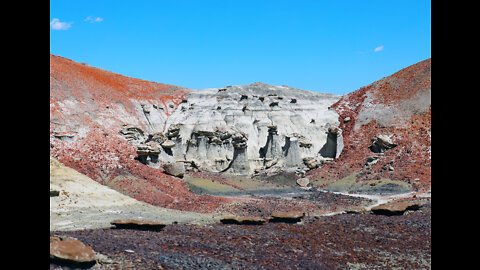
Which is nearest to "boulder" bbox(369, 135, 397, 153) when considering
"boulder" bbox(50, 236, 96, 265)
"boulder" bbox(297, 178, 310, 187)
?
"boulder" bbox(297, 178, 310, 187)

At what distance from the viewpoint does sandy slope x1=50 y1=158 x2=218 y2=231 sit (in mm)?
16812

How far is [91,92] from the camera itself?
4747 cm

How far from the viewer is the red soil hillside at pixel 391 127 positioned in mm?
37906

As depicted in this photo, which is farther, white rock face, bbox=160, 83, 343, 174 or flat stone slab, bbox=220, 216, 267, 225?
white rock face, bbox=160, 83, 343, 174

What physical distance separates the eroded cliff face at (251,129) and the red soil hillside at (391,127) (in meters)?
2.43

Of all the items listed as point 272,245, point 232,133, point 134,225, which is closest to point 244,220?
point 272,245

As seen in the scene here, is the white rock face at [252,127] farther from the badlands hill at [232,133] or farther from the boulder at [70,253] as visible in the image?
the boulder at [70,253]

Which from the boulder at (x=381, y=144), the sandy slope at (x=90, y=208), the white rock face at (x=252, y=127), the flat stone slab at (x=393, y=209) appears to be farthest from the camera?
the white rock face at (x=252, y=127)

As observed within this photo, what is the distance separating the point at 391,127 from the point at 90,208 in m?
35.8

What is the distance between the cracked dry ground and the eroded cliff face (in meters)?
21.4

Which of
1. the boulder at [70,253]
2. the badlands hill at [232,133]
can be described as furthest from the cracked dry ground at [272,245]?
the badlands hill at [232,133]

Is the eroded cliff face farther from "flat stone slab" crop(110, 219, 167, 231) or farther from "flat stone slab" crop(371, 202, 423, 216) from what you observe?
"flat stone slab" crop(110, 219, 167, 231)
